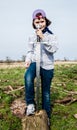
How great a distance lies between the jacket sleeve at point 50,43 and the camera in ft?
30.4

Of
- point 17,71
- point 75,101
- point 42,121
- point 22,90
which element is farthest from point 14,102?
point 17,71

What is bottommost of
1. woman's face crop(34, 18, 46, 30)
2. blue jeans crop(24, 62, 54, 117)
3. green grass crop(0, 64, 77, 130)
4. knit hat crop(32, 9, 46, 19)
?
green grass crop(0, 64, 77, 130)

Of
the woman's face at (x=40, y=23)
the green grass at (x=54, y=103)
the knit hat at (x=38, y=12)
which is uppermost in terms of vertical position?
the knit hat at (x=38, y=12)

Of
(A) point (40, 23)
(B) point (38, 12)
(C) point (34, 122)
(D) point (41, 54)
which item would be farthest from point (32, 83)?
(B) point (38, 12)

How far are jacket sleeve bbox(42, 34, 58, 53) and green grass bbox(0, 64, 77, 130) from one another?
1926 millimetres

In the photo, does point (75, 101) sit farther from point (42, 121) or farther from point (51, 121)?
point (42, 121)

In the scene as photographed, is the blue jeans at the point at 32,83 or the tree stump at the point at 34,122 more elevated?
the blue jeans at the point at 32,83

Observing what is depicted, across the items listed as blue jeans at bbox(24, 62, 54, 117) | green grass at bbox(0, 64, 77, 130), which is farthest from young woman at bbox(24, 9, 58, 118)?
green grass at bbox(0, 64, 77, 130)

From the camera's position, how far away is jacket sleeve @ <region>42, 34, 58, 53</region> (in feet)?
30.4

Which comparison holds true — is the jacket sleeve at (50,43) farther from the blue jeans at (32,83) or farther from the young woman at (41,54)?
the blue jeans at (32,83)

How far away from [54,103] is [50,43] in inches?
103

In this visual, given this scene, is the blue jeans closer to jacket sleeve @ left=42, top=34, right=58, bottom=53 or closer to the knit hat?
jacket sleeve @ left=42, top=34, right=58, bottom=53

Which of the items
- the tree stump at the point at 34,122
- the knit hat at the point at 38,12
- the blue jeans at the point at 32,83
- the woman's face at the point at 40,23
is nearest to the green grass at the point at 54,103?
the blue jeans at the point at 32,83

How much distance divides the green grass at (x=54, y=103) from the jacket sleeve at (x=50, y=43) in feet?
6.32
